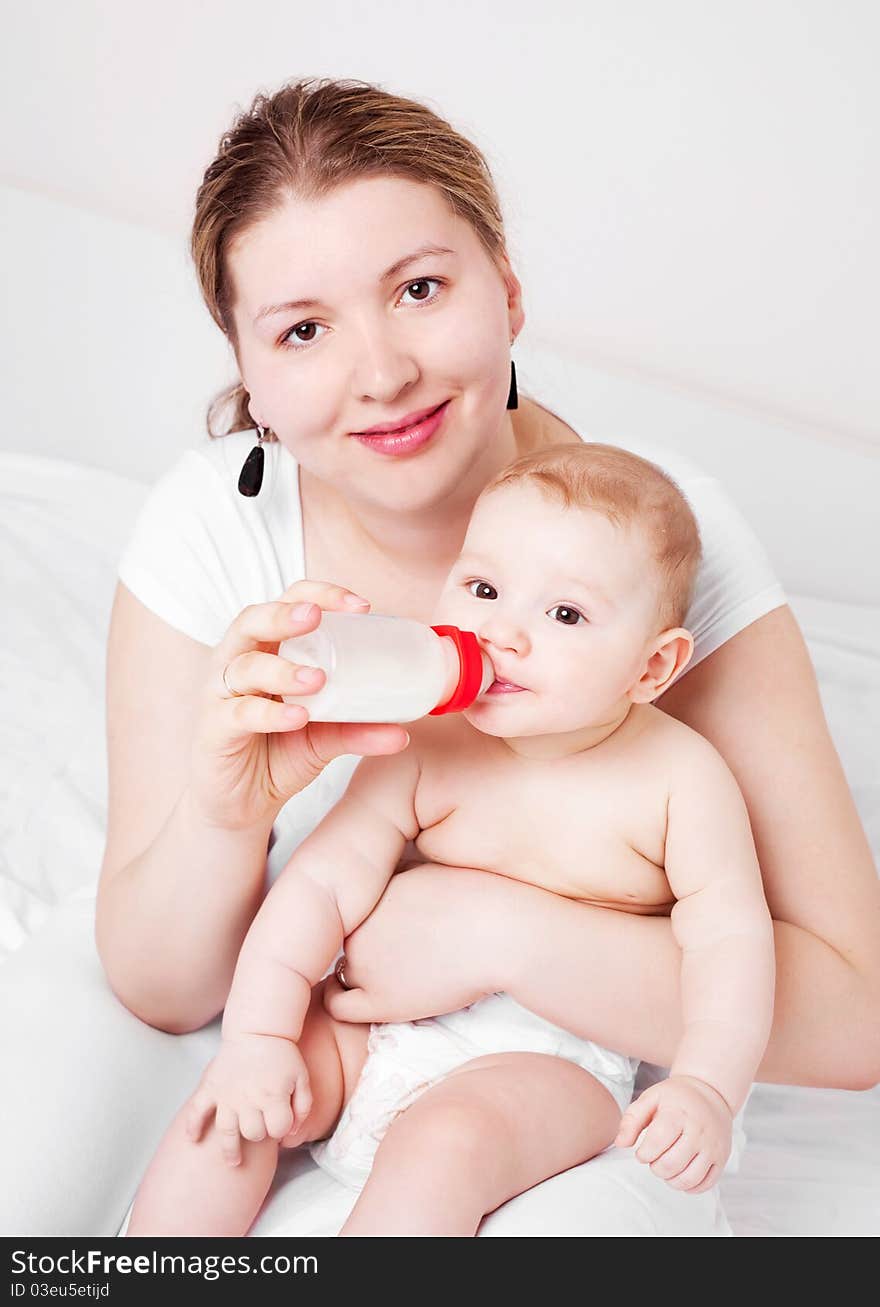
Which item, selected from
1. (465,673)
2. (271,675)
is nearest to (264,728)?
(271,675)

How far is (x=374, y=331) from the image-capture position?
1.37 metres

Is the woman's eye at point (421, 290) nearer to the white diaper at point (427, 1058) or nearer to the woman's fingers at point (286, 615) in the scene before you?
the woman's fingers at point (286, 615)

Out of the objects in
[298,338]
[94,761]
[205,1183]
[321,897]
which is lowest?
[94,761]

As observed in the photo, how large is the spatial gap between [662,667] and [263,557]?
0.51m

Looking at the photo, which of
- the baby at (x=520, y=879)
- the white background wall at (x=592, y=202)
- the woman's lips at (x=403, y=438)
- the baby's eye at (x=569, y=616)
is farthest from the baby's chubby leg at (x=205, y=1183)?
the white background wall at (x=592, y=202)

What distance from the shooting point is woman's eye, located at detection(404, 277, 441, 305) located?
1400 mm

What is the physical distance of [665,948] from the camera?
1.38 meters

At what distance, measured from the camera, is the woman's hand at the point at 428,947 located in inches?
54.0

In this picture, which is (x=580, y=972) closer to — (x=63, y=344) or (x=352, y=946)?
(x=352, y=946)

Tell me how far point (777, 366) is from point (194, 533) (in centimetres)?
166

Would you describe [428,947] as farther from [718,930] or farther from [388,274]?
[388,274]

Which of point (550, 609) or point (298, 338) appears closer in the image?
point (550, 609)

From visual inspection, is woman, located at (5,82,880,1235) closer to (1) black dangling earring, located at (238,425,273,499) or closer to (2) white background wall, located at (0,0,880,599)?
(1) black dangling earring, located at (238,425,273,499)

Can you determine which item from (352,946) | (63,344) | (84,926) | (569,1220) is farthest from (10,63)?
(569,1220)
